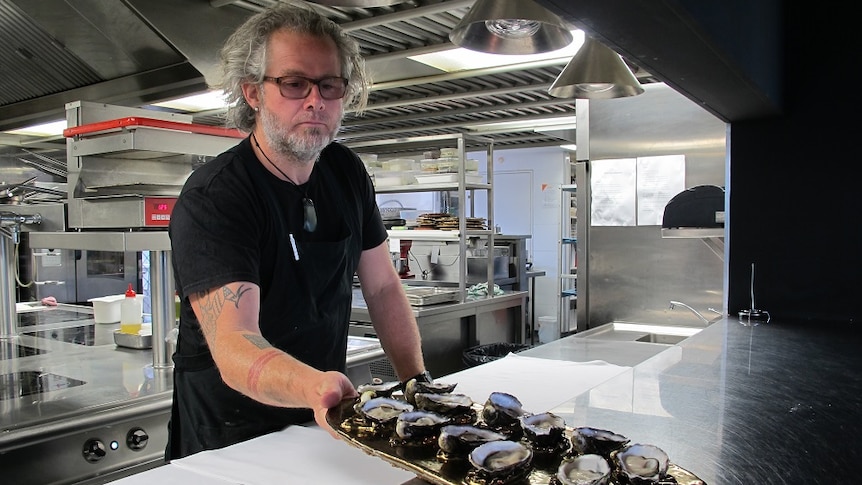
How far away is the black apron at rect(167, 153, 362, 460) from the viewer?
1516mm

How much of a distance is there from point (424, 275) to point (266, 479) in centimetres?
527

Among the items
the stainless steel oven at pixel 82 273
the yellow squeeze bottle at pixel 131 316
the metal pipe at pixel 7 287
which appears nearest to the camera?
the yellow squeeze bottle at pixel 131 316

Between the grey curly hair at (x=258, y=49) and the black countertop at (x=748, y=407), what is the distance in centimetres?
104

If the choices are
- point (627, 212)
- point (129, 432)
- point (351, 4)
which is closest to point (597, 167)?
point (627, 212)

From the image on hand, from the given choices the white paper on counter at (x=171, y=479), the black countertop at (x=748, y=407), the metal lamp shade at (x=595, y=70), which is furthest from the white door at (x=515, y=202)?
the white paper on counter at (x=171, y=479)

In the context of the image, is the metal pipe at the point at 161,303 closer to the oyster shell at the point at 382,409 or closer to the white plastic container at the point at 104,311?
the white plastic container at the point at 104,311

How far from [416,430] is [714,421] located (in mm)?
567

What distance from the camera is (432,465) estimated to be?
86 centimetres

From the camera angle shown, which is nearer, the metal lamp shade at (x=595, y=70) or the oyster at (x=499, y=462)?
the oyster at (x=499, y=462)

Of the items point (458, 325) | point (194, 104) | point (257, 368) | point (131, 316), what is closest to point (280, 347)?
point (257, 368)

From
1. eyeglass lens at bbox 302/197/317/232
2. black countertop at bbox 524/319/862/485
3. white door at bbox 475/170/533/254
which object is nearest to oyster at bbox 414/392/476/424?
black countertop at bbox 524/319/862/485

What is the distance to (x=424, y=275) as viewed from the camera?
6.34m

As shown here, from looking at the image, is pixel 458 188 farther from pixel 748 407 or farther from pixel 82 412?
pixel 748 407

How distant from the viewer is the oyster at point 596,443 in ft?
2.79
